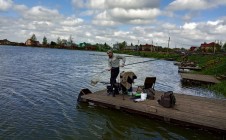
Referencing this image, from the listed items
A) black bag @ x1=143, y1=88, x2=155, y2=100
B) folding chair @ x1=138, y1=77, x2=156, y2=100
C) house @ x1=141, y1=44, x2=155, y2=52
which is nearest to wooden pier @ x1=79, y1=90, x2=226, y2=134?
black bag @ x1=143, y1=88, x2=155, y2=100

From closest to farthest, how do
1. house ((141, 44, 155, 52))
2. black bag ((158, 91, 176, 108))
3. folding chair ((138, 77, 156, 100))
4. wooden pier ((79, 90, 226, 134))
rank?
1. wooden pier ((79, 90, 226, 134))
2. black bag ((158, 91, 176, 108))
3. folding chair ((138, 77, 156, 100))
4. house ((141, 44, 155, 52))

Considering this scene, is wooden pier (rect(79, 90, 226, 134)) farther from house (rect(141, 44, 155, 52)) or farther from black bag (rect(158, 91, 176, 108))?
house (rect(141, 44, 155, 52))

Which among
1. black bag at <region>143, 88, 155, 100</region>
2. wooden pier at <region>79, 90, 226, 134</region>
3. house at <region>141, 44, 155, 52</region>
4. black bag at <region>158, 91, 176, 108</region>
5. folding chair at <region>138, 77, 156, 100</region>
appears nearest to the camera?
wooden pier at <region>79, 90, 226, 134</region>

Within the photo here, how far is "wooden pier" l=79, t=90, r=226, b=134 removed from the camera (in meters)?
10.3

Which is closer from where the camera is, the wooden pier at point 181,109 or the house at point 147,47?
the wooden pier at point 181,109

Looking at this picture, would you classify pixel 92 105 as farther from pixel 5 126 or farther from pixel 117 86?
pixel 5 126

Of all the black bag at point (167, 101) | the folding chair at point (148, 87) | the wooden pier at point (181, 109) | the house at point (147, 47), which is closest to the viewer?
the wooden pier at point (181, 109)

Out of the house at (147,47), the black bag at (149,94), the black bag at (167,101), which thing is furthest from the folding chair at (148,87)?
the house at (147,47)

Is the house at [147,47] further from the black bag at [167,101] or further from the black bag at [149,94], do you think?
the black bag at [167,101]

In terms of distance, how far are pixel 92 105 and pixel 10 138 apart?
18.4ft

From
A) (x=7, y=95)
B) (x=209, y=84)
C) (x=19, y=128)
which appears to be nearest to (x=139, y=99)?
(x=19, y=128)

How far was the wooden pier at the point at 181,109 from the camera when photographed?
33.7ft

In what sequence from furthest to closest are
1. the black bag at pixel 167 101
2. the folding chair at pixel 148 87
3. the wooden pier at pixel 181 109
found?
the folding chair at pixel 148 87 < the black bag at pixel 167 101 < the wooden pier at pixel 181 109

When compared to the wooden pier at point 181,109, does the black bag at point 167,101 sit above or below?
above
